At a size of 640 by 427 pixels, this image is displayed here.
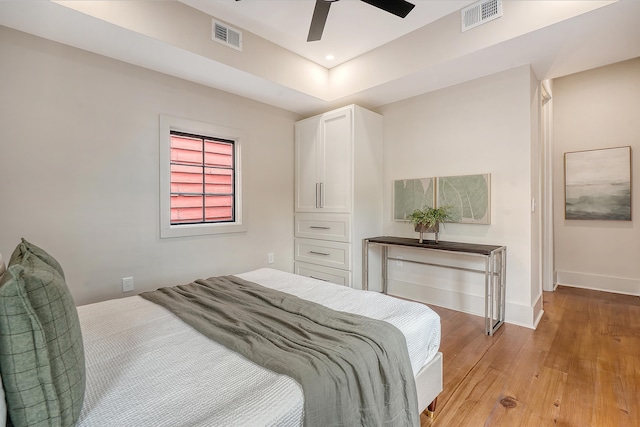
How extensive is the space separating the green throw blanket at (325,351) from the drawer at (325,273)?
187cm

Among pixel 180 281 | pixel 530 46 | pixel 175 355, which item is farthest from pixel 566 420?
pixel 180 281

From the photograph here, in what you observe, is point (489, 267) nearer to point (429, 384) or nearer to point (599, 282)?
point (429, 384)

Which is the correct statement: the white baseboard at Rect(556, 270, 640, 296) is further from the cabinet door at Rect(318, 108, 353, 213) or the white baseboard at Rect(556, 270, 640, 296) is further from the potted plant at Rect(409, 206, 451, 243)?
the cabinet door at Rect(318, 108, 353, 213)


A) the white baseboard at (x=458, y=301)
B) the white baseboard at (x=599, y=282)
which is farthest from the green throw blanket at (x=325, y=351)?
the white baseboard at (x=599, y=282)

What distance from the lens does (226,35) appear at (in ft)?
8.71

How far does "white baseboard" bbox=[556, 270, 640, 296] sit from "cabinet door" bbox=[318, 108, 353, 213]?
3.25 metres

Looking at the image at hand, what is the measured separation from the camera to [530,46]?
2.43 metres

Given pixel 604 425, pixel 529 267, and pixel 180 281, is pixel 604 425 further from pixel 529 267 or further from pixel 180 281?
pixel 180 281

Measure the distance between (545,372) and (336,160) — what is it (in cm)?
264

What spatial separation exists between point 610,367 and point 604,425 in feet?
2.42

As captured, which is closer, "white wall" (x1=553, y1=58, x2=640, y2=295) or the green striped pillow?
the green striped pillow

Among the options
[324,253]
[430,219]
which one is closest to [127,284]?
[324,253]

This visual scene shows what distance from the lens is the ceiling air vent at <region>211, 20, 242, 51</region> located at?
260 centimetres

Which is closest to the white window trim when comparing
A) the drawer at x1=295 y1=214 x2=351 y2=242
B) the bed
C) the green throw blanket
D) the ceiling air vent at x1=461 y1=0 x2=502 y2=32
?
the drawer at x1=295 y1=214 x2=351 y2=242
